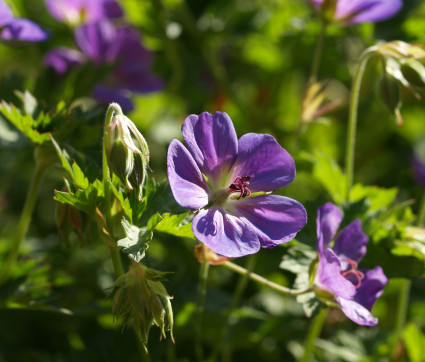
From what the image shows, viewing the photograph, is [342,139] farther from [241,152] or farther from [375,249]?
[241,152]

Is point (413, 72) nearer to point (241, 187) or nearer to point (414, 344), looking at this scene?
point (241, 187)

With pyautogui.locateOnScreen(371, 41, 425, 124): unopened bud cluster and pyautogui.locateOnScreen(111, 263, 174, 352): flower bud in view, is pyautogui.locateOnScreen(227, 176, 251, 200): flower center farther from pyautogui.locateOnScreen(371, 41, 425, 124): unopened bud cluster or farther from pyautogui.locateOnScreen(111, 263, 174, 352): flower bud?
pyautogui.locateOnScreen(371, 41, 425, 124): unopened bud cluster

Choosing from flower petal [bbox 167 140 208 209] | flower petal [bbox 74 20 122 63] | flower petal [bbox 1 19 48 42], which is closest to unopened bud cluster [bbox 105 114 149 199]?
flower petal [bbox 167 140 208 209]

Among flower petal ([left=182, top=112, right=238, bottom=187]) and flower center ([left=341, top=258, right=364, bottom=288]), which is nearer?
flower petal ([left=182, top=112, right=238, bottom=187])

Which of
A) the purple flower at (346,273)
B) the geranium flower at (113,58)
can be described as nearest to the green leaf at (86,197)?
the purple flower at (346,273)

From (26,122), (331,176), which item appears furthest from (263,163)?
(26,122)

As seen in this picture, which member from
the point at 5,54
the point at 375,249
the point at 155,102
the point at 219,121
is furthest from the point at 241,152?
the point at 5,54
